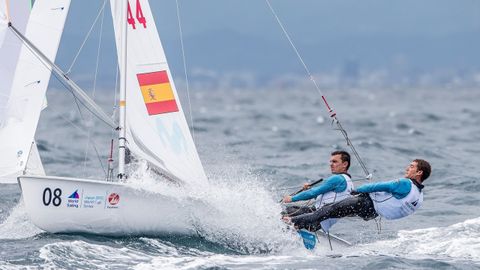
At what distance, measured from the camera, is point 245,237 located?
10117mm

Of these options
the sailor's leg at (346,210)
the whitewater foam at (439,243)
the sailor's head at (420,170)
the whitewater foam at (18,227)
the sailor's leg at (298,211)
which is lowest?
the whitewater foam at (439,243)

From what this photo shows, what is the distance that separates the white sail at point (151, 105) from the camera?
1034 cm

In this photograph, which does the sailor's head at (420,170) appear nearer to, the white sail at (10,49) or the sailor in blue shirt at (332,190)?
the sailor in blue shirt at (332,190)

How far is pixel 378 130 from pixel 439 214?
14.9 metres

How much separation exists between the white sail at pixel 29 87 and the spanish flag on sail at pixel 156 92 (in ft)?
3.44

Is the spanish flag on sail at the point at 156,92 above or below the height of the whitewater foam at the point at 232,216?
above

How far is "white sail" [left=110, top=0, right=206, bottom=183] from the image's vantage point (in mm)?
10344

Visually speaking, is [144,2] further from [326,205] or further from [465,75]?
[465,75]

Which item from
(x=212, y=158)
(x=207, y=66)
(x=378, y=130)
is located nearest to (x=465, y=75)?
(x=207, y=66)

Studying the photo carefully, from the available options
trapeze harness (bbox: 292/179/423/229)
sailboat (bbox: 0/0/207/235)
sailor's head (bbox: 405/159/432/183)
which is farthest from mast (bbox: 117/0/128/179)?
sailor's head (bbox: 405/159/432/183)

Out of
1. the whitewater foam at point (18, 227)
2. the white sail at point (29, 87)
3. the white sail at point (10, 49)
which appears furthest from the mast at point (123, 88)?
the whitewater foam at point (18, 227)

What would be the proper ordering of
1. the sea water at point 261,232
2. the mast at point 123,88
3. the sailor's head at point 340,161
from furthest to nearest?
1. the mast at point 123,88
2. the sailor's head at point 340,161
3. the sea water at point 261,232

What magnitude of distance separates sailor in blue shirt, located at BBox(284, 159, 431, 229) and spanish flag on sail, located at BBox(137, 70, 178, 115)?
2.05 meters

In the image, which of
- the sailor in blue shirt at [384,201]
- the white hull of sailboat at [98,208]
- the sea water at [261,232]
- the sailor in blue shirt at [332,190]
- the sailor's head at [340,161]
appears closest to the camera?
the sea water at [261,232]
